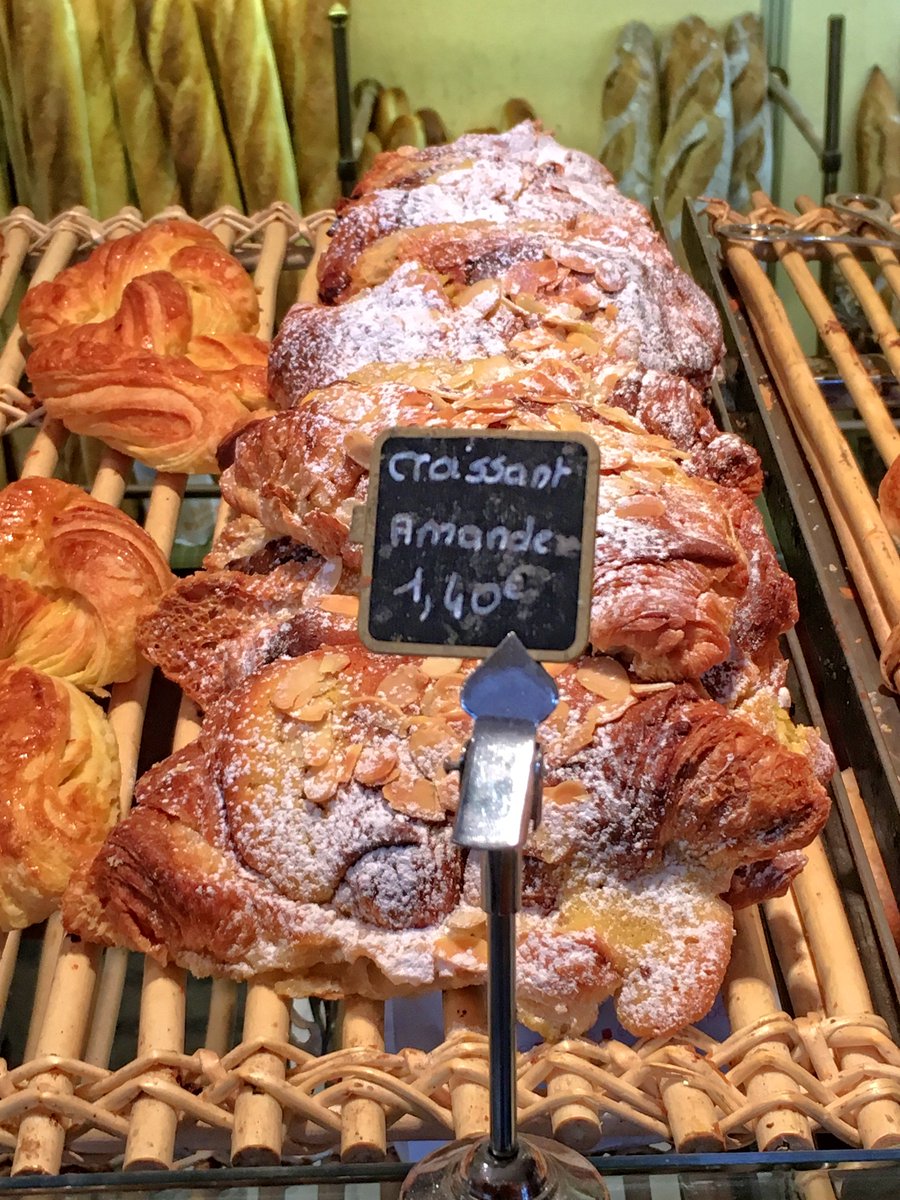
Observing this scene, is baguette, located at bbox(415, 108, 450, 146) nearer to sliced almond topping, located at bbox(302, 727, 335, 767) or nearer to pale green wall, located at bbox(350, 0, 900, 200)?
pale green wall, located at bbox(350, 0, 900, 200)

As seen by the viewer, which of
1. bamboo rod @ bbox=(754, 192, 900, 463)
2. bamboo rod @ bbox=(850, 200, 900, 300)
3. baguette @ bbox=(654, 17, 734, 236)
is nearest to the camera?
bamboo rod @ bbox=(754, 192, 900, 463)

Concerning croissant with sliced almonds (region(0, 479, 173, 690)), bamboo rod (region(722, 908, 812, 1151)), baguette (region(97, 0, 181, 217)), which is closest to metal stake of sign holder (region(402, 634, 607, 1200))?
bamboo rod (region(722, 908, 812, 1151))

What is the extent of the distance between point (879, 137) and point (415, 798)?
2.48 meters

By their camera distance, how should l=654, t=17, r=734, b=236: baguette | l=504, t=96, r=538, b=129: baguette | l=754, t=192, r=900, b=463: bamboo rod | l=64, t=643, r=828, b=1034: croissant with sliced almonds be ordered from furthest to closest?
l=504, t=96, r=538, b=129: baguette < l=654, t=17, r=734, b=236: baguette < l=754, t=192, r=900, b=463: bamboo rod < l=64, t=643, r=828, b=1034: croissant with sliced almonds

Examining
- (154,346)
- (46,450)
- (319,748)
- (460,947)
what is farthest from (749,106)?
(460,947)

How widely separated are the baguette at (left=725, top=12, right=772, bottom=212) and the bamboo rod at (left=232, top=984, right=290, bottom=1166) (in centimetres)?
242

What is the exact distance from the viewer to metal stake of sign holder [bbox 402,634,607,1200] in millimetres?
773

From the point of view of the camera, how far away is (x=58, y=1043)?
1.18 m

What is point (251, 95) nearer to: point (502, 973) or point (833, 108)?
point (833, 108)

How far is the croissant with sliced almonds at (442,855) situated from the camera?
1170 mm

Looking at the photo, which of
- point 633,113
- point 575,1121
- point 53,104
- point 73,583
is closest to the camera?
point 575,1121

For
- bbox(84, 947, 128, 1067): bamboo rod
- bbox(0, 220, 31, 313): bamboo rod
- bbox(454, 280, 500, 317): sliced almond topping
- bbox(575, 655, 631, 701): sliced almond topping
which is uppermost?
bbox(454, 280, 500, 317): sliced almond topping

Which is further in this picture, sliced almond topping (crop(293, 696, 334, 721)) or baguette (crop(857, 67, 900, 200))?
baguette (crop(857, 67, 900, 200))

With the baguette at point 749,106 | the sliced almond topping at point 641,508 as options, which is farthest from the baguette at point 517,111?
the sliced almond topping at point 641,508
